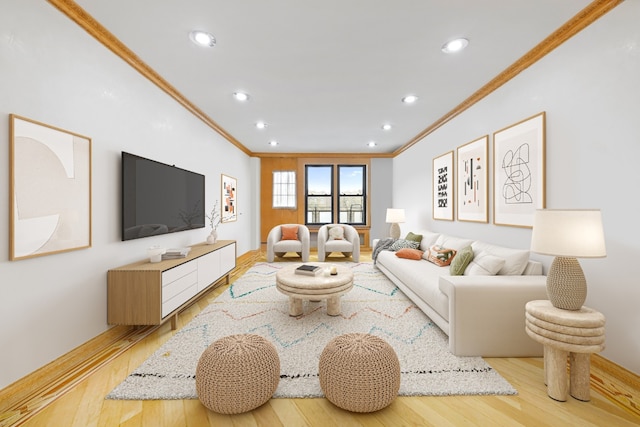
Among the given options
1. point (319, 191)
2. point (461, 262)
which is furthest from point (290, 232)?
point (461, 262)

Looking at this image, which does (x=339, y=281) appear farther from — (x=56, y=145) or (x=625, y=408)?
(x=56, y=145)

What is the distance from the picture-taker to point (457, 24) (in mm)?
2188

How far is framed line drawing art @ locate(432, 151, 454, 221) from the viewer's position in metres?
4.20

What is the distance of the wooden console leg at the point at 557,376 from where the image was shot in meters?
1.67

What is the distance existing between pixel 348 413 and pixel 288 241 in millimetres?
4485

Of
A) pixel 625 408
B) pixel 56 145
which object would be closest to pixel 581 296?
pixel 625 408

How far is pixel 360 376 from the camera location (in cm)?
155

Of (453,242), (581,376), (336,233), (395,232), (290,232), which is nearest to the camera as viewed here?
(581,376)

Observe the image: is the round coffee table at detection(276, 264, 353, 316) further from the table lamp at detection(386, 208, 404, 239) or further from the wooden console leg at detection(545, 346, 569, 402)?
the table lamp at detection(386, 208, 404, 239)

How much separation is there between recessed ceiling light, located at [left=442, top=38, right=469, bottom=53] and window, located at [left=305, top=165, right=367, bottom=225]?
4913 millimetres

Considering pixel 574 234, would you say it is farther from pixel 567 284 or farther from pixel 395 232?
pixel 395 232

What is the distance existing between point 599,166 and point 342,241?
4.40m

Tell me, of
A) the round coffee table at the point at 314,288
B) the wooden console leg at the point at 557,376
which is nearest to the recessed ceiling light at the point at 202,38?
the round coffee table at the point at 314,288

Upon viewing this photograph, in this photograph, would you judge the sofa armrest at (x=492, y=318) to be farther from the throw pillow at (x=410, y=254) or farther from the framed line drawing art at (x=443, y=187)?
the framed line drawing art at (x=443, y=187)
